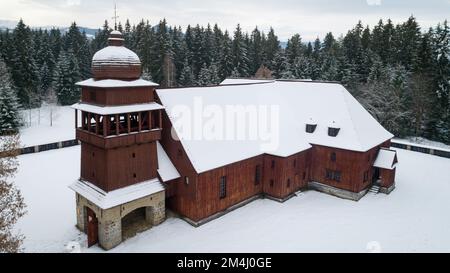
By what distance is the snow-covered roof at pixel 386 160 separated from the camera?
30094mm

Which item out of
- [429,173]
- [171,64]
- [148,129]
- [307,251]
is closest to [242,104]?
[148,129]

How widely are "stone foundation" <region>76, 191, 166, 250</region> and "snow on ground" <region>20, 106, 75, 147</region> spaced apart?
1234 inches

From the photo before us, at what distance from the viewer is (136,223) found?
2330cm

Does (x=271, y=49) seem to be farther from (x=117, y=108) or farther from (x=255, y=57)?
(x=117, y=108)

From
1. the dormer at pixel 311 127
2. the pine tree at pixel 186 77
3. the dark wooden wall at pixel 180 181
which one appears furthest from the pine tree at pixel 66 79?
the dormer at pixel 311 127

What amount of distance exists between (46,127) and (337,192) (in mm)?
53129

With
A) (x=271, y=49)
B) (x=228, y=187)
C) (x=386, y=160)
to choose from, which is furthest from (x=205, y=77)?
(x=228, y=187)

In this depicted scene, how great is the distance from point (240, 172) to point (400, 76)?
149 ft

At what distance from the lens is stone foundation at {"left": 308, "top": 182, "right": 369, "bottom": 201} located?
28816mm

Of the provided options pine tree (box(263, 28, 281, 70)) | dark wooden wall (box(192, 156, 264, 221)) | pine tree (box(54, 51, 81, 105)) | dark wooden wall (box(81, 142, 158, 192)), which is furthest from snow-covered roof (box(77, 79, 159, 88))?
pine tree (box(263, 28, 281, 70))

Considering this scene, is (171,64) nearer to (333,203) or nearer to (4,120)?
(4,120)

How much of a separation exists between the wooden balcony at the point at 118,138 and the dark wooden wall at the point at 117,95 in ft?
6.83

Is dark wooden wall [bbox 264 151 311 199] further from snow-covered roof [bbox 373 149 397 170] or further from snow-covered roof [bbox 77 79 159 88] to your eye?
snow-covered roof [bbox 77 79 159 88]

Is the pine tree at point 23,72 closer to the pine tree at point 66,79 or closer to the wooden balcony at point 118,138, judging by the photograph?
the pine tree at point 66,79
